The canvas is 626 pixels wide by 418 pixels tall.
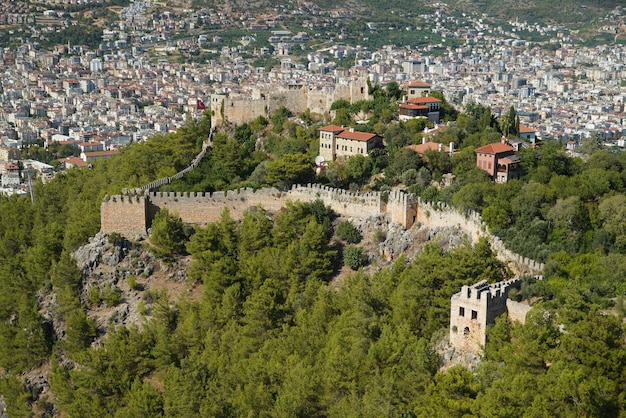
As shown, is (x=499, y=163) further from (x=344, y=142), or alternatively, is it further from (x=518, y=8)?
(x=518, y=8)

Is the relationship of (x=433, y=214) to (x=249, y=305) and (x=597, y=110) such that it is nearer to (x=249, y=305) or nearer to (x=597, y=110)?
(x=249, y=305)

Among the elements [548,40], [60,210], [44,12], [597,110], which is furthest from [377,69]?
[60,210]

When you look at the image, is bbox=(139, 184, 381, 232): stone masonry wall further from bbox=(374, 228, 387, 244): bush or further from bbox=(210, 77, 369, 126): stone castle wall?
bbox=(210, 77, 369, 126): stone castle wall

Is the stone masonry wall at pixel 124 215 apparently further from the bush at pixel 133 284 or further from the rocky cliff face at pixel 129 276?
the bush at pixel 133 284

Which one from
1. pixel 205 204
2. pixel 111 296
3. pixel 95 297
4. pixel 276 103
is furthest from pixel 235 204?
pixel 276 103

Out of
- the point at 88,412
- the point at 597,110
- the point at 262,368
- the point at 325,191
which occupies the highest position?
the point at 325,191

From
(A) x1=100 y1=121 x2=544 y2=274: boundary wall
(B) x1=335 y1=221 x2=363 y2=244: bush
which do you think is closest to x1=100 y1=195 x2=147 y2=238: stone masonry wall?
(A) x1=100 y1=121 x2=544 y2=274: boundary wall
